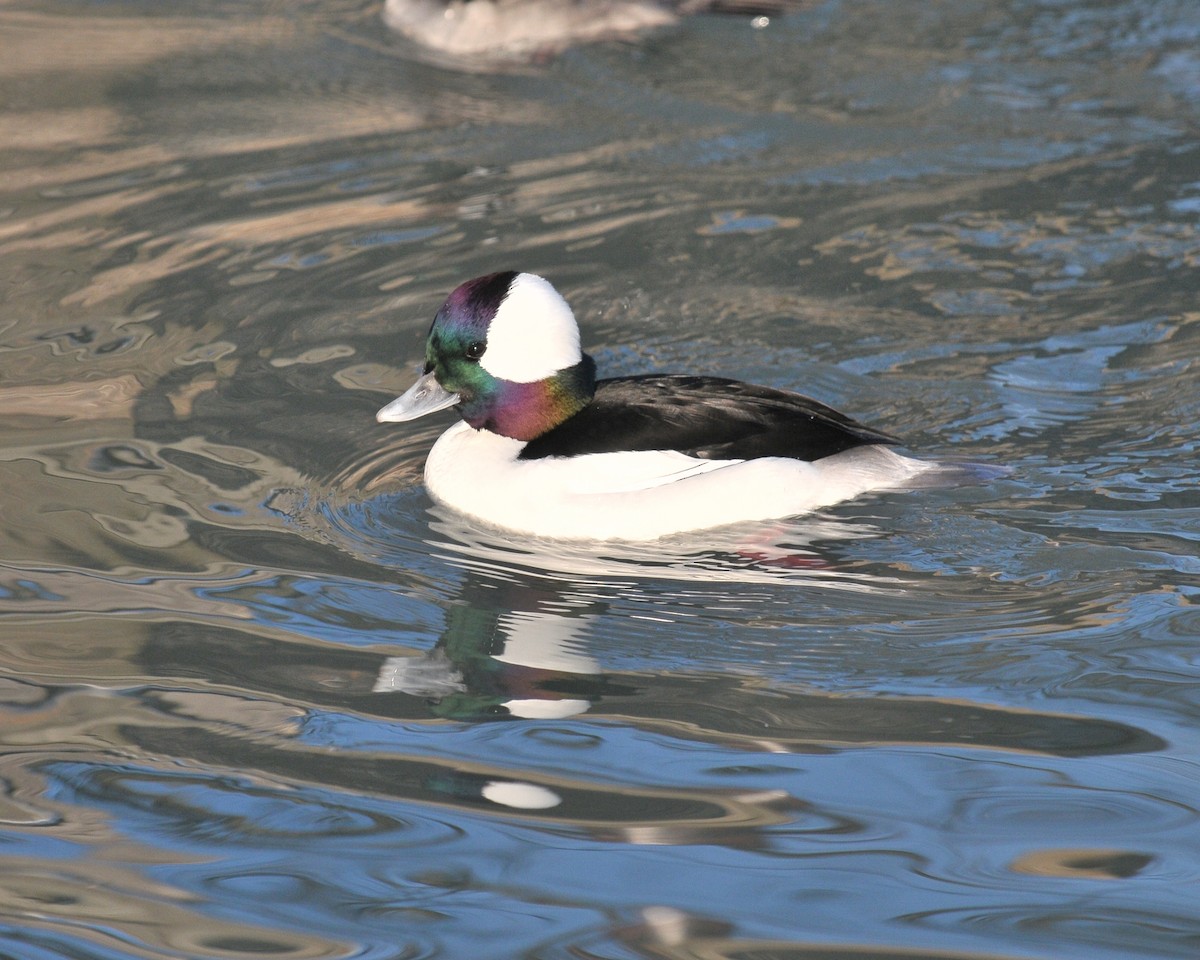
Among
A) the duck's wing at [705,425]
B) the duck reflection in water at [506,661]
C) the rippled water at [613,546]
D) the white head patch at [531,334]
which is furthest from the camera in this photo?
the white head patch at [531,334]

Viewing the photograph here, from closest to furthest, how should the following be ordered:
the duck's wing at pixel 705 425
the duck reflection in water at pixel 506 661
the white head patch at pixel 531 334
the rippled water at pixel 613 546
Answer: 1. the rippled water at pixel 613 546
2. the duck reflection in water at pixel 506 661
3. the duck's wing at pixel 705 425
4. the white head patch at pixel 531 334

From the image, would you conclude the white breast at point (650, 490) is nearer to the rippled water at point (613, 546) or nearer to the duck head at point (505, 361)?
the rippled water at point (613, 546)

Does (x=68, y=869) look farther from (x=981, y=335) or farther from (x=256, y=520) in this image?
(x=981, y=335)

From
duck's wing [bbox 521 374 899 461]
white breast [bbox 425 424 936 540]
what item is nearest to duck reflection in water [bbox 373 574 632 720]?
white breast [bbox 425 424 936 540]

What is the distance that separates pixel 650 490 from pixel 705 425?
288 millimetres

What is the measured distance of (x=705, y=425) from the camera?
5215 millimetres

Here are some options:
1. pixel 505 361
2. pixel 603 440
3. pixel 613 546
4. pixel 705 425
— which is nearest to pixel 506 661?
pixel 613 546

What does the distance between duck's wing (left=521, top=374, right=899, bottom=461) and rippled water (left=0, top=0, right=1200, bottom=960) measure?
31cm

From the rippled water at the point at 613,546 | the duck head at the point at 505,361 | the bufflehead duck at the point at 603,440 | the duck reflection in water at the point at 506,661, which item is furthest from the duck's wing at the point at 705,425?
the duck reflection in water at the point at 506,661

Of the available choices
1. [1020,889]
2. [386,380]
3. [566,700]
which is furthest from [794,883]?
[386,380]

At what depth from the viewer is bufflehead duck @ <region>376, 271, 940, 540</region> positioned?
5250 mm

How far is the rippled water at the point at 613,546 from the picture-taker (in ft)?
11.8

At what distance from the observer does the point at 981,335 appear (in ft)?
21.9

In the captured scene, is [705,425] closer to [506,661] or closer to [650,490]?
[650,490]
